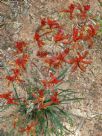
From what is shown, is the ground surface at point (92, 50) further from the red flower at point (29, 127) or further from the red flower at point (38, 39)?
the red flower at point (38, 39)

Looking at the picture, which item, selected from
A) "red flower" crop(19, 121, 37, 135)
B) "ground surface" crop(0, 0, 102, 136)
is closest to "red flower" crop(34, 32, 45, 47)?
"red flower" crop(19, 121, 37, 135)

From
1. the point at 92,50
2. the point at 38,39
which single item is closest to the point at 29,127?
the point at 38,39

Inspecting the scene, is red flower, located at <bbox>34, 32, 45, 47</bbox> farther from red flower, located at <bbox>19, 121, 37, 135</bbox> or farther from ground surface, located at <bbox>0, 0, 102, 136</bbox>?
ground surface, located at <bbox>0, 0, 102, 136</bbox>

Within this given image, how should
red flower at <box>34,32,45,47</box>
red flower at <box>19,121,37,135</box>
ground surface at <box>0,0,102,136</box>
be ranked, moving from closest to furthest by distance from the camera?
1. red flower at <box>34,32,45,47</box>
2. red flower at <box>19,121,37,135</box>
3. ground surface at <box>0,0,102,136</box>

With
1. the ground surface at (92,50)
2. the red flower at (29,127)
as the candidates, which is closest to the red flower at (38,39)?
the red flower at (29,127)

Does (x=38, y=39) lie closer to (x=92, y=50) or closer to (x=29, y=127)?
(x=29, y=127)

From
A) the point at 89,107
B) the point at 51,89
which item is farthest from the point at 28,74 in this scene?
the point at 89,107

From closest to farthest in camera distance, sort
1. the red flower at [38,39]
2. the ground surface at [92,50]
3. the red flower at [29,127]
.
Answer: the red flower at [38,39] → the red flower at [29,127] → the ground surface at [92,50]

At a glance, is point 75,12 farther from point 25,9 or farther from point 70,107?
point 70,107
